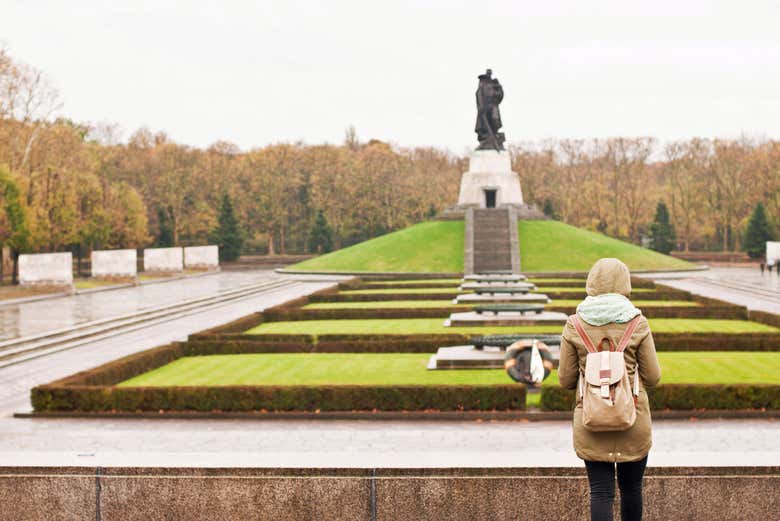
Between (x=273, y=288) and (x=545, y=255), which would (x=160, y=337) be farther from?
(x=545, y=255)

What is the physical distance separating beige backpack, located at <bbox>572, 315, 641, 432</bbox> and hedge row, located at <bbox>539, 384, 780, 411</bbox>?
29.6ft

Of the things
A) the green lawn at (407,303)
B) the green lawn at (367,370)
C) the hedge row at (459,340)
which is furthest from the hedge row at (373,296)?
the green lawn at (367,370)

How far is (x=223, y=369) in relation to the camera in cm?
1772

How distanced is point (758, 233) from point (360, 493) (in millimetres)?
69737

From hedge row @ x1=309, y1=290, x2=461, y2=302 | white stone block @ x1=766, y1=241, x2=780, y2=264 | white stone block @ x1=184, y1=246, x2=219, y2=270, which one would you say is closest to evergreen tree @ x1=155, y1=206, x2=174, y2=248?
white stone block @ x1=184, y1=246, x2=219, y2=270

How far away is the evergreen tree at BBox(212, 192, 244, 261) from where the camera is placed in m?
74.6

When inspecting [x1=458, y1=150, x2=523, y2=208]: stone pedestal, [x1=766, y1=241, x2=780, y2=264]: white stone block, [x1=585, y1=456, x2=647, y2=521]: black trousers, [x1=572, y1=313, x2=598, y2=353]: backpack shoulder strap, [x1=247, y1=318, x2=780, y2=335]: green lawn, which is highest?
[x1=458, y1=150, x2=523, y2=208]: stone pedestal

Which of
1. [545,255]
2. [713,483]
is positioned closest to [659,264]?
[545,255]

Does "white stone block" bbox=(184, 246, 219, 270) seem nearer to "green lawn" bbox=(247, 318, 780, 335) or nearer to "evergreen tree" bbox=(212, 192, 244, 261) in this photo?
"evergreen tree" bbox=(212, 192, 244, 261)

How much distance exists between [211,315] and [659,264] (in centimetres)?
3350

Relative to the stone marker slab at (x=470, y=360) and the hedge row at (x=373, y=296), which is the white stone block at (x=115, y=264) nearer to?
the hedge row at (x=373, y=296)

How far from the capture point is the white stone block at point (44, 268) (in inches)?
1566

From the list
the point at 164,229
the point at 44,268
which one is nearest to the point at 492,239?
the point at 44,268

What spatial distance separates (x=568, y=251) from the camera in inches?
2101
